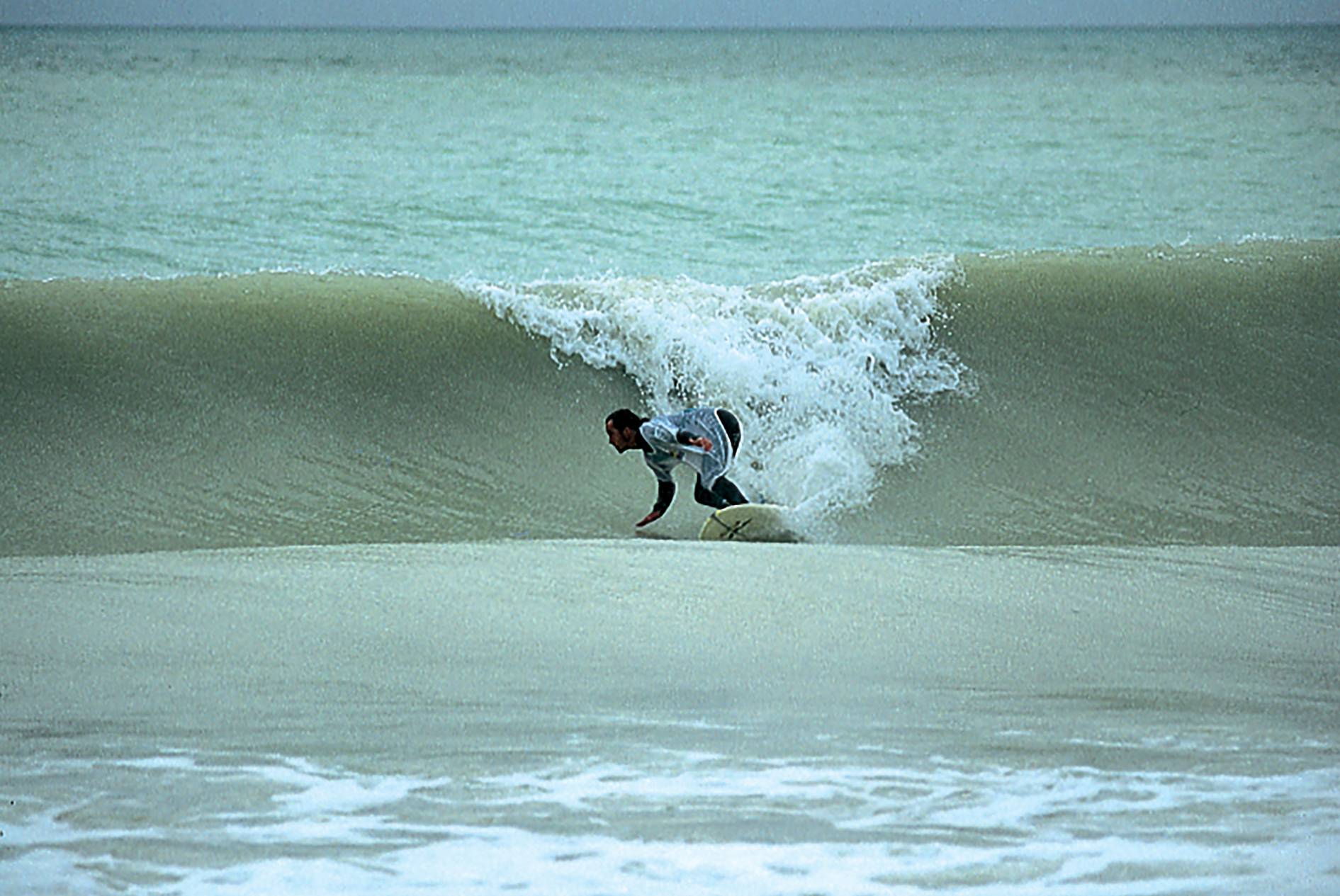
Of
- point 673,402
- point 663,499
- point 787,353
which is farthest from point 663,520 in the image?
point 787,353

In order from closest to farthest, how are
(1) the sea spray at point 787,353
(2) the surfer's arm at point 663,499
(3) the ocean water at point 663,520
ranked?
(3) the ocean water at point 663,520 → (2) the surfer's arm at point 663,499 → (1) the sea spray at point 787,353

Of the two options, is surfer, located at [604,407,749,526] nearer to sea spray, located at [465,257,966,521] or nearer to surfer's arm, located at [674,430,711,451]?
surfer's arm, located at [674,430,711,451]

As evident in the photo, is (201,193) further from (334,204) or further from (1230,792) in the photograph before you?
(1230,792)

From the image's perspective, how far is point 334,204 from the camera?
8414 millimetres

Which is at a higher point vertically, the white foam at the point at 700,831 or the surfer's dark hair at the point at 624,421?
the surfer's dark hair at the point at 624,421

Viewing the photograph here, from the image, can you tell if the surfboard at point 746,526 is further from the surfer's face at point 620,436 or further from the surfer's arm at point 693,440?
the surfer's face at point 620,436

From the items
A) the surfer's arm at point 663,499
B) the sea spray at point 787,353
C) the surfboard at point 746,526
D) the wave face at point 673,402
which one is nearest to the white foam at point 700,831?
the surfboard at point 746,526

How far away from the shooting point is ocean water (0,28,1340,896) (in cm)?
154

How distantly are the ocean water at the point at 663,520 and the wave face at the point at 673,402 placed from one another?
0.05 ft

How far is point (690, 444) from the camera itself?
3514mm

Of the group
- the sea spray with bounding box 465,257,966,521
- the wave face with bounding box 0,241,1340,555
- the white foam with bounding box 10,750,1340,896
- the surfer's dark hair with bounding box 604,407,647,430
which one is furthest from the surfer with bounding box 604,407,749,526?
the white foam with bounding box 10,750,1340,896

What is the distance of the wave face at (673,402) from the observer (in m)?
4.05

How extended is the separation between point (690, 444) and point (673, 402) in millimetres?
981

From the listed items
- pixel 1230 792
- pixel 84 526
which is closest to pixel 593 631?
pixel 1230 792
